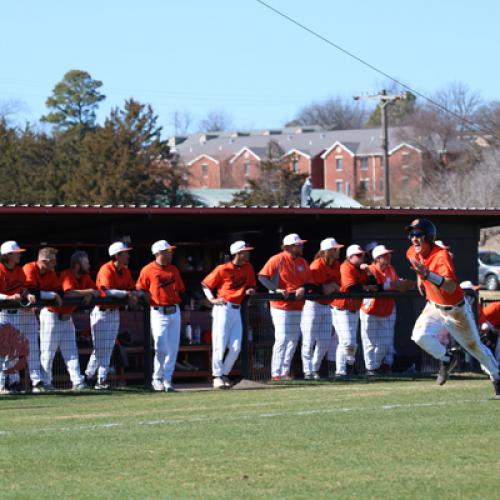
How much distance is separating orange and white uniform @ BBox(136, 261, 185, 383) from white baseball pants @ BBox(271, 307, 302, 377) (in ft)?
5.19

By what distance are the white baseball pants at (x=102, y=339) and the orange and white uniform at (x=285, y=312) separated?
7.38 feet

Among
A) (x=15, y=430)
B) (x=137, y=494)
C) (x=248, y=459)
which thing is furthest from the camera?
(x=15, y=430)

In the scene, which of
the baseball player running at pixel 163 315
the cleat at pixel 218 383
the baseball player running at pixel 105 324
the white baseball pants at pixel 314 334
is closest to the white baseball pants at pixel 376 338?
the white baseball pants at pixel 314 334

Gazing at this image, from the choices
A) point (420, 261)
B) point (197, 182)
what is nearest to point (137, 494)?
point (420, 261)

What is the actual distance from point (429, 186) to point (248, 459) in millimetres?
78968

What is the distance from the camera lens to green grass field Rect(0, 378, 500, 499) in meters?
7.34

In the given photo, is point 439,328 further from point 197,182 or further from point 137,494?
point 197,182

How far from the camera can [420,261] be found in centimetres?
1204

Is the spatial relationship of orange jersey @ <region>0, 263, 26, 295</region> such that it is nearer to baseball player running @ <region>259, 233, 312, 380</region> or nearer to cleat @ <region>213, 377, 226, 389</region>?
cleat @ <region>213, 377, 226, 389</region>

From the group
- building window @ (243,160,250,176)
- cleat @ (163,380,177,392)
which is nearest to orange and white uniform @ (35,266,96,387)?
cleat @ (163,380,177,392)

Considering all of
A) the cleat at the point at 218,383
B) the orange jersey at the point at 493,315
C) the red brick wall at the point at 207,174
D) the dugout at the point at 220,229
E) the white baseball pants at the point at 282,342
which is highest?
the red brick wall at the point at 207,174

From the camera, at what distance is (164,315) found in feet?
50.1

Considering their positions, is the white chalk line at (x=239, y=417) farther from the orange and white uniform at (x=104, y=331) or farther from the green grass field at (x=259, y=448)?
the orange and white uniform at (x=104, y=331)

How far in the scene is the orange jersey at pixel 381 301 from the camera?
1686cm
